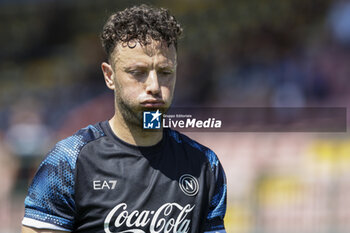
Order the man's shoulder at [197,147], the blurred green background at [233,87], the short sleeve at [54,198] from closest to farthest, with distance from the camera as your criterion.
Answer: the short sleeve at [54,198] → the man's shoulder at [197,147] → the blurred green background at [233,87]

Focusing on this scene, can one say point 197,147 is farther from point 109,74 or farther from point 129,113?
point 109,74

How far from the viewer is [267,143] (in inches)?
369

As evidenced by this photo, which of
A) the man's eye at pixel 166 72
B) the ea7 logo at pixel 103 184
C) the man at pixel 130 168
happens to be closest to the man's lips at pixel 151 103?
the man at pixel 130 168

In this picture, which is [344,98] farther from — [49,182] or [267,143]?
[49,182]

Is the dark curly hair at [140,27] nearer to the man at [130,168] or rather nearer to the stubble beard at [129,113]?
the man at [130,168]

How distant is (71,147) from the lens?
285 centimetres

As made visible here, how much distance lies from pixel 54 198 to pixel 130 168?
38 centimetres

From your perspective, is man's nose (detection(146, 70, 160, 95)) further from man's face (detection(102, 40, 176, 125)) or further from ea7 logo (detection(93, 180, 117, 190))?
ea7 logo (detection(93, 180, 117, 190))

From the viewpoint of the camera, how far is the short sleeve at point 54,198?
2.75 m

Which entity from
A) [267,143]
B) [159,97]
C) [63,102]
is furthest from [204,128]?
[63,102]

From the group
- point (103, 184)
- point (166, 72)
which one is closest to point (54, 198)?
point (103, 184)

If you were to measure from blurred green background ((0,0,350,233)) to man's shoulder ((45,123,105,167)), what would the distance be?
10.2ft

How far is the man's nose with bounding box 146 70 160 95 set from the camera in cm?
279

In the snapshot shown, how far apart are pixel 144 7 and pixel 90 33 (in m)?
13.0
